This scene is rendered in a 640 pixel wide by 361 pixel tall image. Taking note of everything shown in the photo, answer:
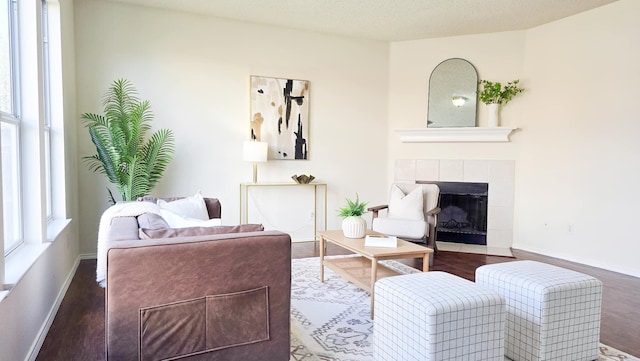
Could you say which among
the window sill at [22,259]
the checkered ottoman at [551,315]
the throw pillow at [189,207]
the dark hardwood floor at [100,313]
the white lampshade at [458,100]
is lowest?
the dark hardwood floor at [100,313]

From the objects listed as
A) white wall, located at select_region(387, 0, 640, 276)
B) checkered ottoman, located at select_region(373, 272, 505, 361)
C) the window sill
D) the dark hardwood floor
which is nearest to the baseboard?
the dark hardwood floor

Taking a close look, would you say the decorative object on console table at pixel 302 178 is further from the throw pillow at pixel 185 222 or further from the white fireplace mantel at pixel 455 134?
the throw pillow at pixel 185 222

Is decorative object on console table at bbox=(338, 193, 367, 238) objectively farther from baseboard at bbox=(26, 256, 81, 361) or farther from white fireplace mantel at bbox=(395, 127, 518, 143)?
white fireplace mantel at bbox=(395, 127, 518, 143)

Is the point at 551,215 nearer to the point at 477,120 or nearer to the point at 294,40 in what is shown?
the point at 477,120

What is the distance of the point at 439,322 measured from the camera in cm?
186

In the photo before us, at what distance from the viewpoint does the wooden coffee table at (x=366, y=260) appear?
9.50 feet

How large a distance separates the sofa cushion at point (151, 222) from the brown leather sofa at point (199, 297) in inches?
5.1

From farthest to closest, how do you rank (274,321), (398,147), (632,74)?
(398,147) < (632,74) < (274,321)

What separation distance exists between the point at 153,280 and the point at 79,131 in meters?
3.44

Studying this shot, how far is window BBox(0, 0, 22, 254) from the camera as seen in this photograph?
2297 mm

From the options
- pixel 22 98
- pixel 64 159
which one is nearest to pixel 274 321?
pixel 22 98

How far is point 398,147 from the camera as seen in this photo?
19.3 feet

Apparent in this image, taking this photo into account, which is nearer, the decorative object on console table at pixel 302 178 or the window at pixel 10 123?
the window at pixel 10 123

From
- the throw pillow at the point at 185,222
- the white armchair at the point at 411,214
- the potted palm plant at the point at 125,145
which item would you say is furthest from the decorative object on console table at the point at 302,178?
the throw pillow at the point at 185,222
